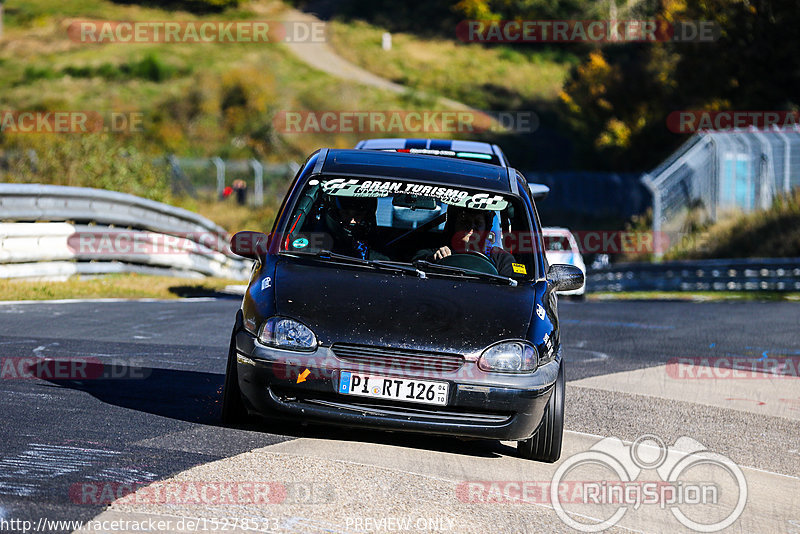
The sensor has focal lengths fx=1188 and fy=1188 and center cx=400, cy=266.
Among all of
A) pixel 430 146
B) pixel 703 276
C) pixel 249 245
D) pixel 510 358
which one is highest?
pixel 430 146

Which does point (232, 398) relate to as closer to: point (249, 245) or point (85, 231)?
point (249, 245)

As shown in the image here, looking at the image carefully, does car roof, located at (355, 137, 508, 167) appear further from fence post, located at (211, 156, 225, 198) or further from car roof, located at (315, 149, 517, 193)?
fence post, located at (211, 156, 225, 198)

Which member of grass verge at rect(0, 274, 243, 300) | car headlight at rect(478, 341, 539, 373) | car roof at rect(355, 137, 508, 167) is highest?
car roof at rect(355, 137, 508, 167)

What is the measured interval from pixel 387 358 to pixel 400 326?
0.21 meters

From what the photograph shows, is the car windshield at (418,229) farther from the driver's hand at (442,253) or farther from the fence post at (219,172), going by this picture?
the fence post at (219,172)

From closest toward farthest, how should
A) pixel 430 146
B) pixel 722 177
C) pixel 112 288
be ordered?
pixel 430 146, pixel 112 288, pixel 722 177

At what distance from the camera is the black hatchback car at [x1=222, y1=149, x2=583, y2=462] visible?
6387 millimetres

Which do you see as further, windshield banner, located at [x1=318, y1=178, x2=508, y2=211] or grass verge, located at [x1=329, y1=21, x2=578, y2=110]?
grass verge, located at [x1=329, y1=21, x2=578, y2=110]

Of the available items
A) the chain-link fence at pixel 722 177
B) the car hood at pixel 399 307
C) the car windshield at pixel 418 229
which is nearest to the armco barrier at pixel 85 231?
the car windshield at pixel 418 229

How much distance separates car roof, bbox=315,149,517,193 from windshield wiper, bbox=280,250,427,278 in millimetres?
708

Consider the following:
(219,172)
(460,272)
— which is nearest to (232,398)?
(460,272)

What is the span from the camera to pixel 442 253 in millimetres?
7586

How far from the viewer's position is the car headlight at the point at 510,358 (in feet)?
21.2

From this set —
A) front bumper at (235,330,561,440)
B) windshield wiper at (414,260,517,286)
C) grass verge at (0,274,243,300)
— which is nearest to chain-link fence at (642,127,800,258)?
grass verge at (0,274,243,300)
